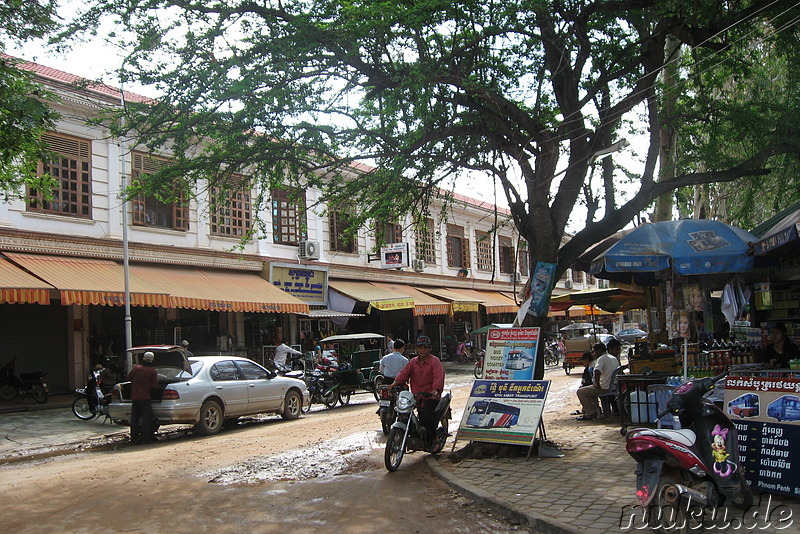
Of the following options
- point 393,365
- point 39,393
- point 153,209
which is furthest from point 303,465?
point 153,209

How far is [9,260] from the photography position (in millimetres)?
15344

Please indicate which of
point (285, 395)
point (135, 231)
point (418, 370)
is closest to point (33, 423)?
point (285, 395)

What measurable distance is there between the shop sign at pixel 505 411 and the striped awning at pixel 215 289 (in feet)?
35.9

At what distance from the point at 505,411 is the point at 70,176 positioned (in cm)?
1413

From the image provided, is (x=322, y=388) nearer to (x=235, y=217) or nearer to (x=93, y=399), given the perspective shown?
(x=93, y=399)

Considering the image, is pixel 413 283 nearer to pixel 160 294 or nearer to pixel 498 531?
pixel 160 294

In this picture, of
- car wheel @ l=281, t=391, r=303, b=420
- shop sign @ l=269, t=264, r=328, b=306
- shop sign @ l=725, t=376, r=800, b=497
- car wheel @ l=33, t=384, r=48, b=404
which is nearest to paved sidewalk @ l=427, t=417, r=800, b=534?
shop sign @ l=725, t=376, r=800, b=497

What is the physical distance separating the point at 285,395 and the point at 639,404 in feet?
24.7

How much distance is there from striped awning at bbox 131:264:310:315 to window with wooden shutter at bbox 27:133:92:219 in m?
2.21

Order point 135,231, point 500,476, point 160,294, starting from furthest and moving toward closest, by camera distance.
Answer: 1. point 135,231
2. point 160,294
3. point 500,476

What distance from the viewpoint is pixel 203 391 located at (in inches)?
475

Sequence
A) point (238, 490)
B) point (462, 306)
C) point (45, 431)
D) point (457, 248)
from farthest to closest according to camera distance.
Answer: point (457, 248), point (462, 306), point (45, 431), point (238, 490)

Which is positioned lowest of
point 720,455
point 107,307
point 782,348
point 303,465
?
point 303,465

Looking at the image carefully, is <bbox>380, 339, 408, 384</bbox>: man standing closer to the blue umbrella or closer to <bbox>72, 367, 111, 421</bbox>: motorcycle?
the blue umbrella
